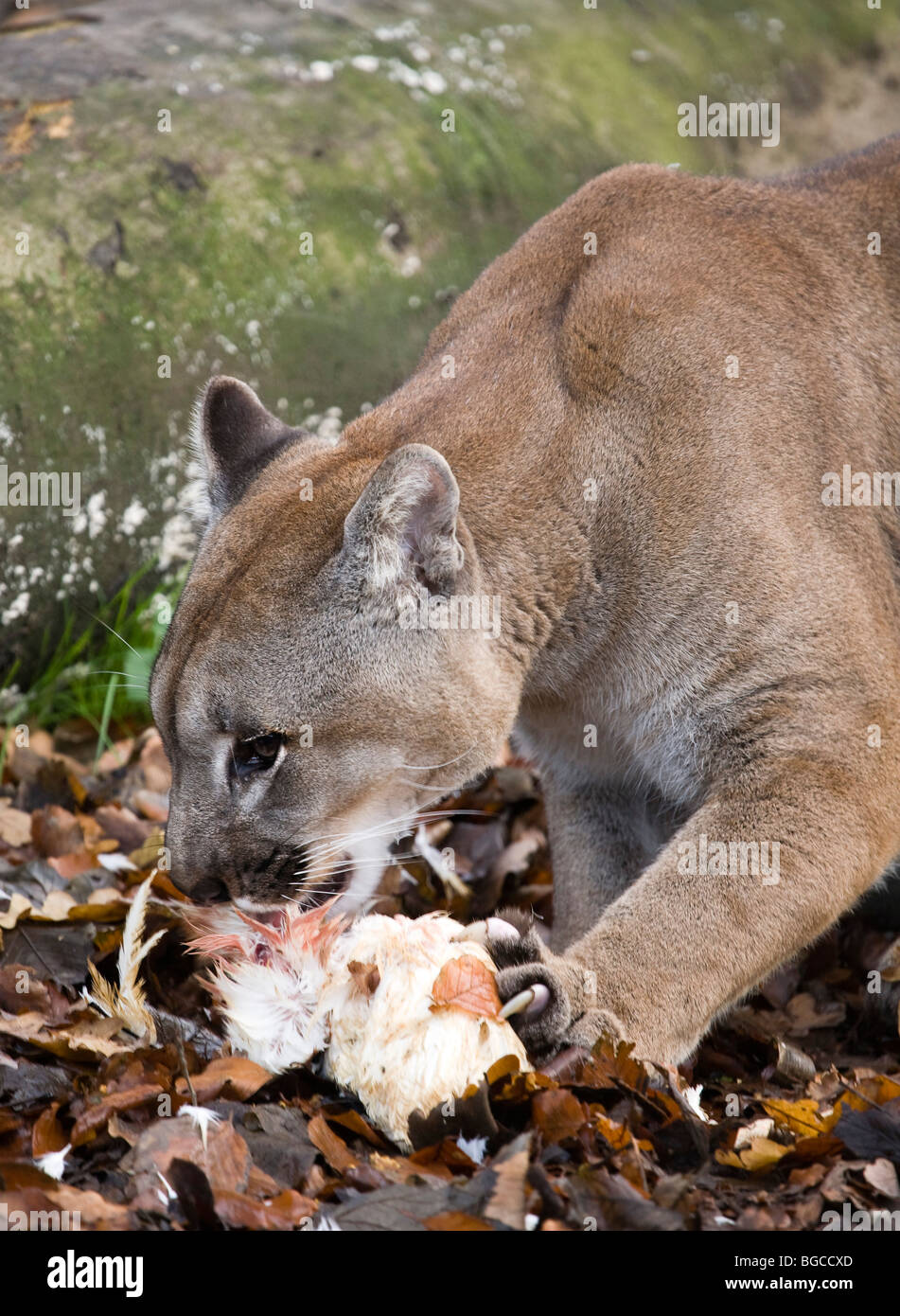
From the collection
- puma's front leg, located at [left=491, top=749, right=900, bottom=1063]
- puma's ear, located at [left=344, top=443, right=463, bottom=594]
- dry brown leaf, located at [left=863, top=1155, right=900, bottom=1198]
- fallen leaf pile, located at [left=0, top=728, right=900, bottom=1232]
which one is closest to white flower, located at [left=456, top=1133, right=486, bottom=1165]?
fallen leaf pile, located at [left=0, top=728, right=900, bottom=1232]

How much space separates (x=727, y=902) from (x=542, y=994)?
2.18 feet

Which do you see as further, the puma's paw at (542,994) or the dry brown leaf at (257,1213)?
the puma's paw at (542,994)

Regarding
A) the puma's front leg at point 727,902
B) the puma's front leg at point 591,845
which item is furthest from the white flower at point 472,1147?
the puma's front leg at point 591,845

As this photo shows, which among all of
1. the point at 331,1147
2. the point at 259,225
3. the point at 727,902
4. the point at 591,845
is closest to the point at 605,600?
the point at 727,902

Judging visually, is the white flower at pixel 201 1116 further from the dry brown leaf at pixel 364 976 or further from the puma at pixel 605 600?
the puma at pixel 605 600

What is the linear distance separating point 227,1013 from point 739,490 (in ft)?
6.85

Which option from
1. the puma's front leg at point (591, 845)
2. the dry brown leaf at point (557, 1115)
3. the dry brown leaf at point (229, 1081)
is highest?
the puma's front leg at point (591, 845)

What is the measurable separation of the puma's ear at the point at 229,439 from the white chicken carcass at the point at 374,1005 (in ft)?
4.63

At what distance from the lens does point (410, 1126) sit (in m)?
3.17

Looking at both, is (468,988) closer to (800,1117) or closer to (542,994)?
(542,994)

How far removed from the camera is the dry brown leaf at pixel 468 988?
3266 millimetres

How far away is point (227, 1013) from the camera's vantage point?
3449 millimetres

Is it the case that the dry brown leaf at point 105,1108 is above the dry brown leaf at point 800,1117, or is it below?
above

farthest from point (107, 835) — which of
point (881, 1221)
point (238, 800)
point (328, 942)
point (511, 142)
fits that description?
point (511, 142)
